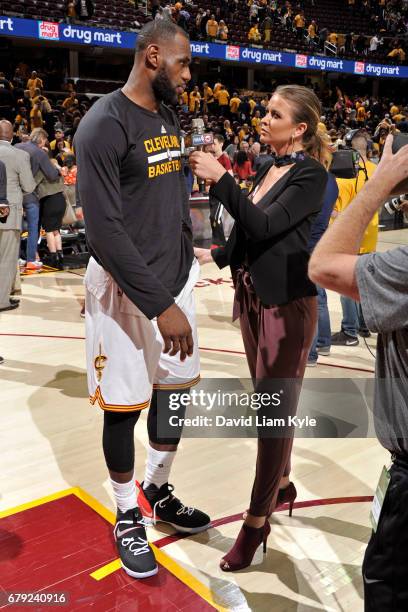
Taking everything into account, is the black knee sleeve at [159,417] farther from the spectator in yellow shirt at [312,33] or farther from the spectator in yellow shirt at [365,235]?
the spectator in yellow shirt at [312,33]

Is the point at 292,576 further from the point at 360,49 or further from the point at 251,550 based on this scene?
the point at 360,49

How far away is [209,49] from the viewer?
20.6 metres

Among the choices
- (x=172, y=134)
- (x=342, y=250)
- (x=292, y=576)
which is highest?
(x=172, y=134)

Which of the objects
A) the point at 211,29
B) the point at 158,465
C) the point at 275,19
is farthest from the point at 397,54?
the point at 158,465

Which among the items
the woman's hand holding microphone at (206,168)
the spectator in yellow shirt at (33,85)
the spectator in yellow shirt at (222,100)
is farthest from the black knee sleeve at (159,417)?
the spectator in yellow shirt at (222,100)

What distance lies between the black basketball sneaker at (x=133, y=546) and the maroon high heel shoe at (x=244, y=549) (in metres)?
0.26

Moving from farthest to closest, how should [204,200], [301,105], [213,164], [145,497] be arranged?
[204,200] → [145,497] → [301,105] → [213,164]

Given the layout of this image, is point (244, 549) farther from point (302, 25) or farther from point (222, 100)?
point (302, 25)

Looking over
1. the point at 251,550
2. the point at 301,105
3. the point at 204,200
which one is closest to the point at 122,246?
the point at 301,105

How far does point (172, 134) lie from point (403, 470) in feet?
4.39

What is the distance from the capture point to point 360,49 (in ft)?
86.2

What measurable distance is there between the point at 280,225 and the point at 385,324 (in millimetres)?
972

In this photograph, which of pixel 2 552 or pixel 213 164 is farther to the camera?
pixel 2 552

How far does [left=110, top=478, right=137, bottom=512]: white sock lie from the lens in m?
2.21
